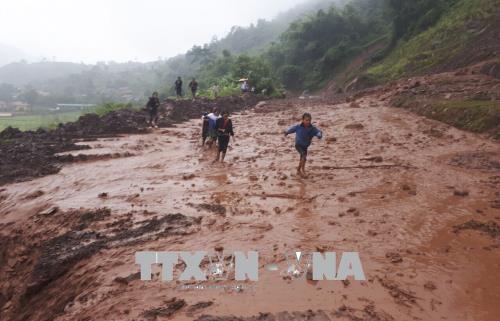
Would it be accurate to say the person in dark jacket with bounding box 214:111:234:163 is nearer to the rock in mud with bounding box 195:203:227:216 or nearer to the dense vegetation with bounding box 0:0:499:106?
the rock in mud with bounding box 195:203:227:216

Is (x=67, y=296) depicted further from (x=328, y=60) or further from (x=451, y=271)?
(x=328, y=60)

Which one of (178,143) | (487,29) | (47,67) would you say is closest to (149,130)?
(178,143)

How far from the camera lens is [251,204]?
6.09 m

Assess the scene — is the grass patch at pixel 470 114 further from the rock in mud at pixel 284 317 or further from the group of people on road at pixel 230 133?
the rock in mud at pixel 284 317

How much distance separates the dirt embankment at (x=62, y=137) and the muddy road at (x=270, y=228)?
26.7 inches

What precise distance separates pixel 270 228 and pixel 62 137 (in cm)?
1016

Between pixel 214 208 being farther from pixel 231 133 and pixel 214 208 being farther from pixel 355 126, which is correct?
pixel 355 126

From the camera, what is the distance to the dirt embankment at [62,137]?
9273 millimetres

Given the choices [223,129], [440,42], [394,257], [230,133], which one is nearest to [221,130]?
[223,129]

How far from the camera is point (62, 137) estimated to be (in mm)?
12719

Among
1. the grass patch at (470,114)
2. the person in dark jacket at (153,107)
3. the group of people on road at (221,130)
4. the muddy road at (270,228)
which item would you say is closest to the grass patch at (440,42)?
the grass patch at (470,114)

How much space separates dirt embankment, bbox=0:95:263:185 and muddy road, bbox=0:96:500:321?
677 millimetres

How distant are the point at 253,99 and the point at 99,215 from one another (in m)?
19.2

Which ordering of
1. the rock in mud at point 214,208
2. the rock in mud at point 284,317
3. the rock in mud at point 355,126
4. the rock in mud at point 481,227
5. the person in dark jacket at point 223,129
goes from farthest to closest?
1. the rock in mud at point 355,126
2. the person in dark jacket at point 223,129
3. the rock in mud at point 214,208
4. the rock in mud at point 481,227
5. the rock in mud at point 284,317
